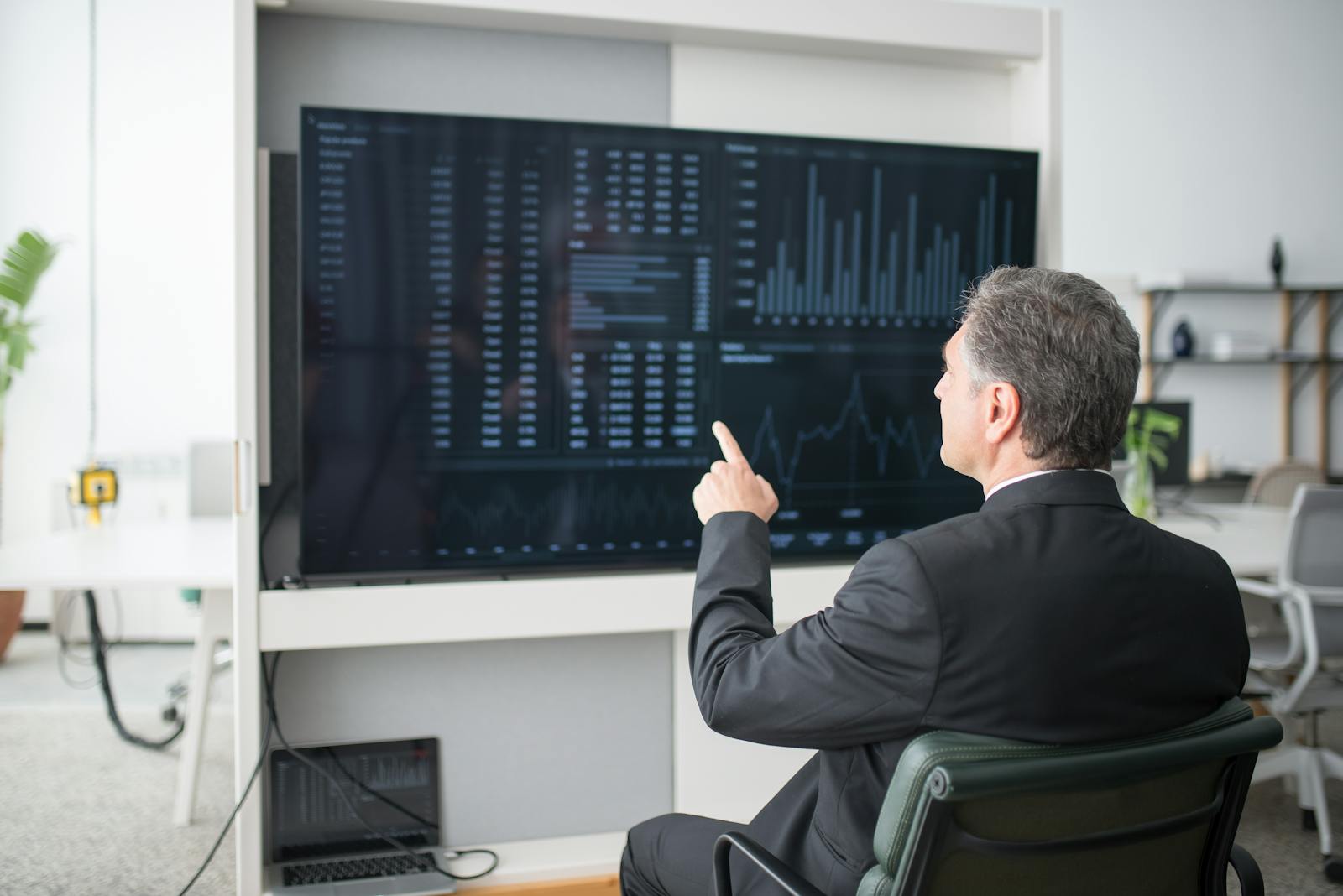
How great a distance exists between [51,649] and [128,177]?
2500 mm

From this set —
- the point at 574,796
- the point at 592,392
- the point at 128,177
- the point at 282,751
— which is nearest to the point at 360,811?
the point at 282,751

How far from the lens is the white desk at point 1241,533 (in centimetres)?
321

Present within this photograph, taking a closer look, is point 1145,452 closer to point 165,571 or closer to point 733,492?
point 733,492

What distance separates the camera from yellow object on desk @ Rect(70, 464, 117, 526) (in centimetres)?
381

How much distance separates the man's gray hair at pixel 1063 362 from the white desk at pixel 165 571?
7.08ft

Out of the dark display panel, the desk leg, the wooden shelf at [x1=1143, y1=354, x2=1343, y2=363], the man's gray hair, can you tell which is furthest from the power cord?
the wooden shelf at [x1=1143, y1=354, x2=1343, y2=363]

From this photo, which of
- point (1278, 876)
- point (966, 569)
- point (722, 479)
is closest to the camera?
point (966, 569)

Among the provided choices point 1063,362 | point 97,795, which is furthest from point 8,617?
point 1063,362

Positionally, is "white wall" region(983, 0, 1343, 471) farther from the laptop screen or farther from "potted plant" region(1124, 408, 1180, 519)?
the laptop screen

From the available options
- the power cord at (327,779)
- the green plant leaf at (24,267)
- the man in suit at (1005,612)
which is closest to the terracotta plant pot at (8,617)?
the green plant leaf at (24,267)

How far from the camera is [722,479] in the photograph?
153 centimetres

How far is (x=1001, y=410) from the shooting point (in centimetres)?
126

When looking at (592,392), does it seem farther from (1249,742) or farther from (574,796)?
(1249,742)

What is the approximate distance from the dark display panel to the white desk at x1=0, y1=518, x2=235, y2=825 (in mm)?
836
